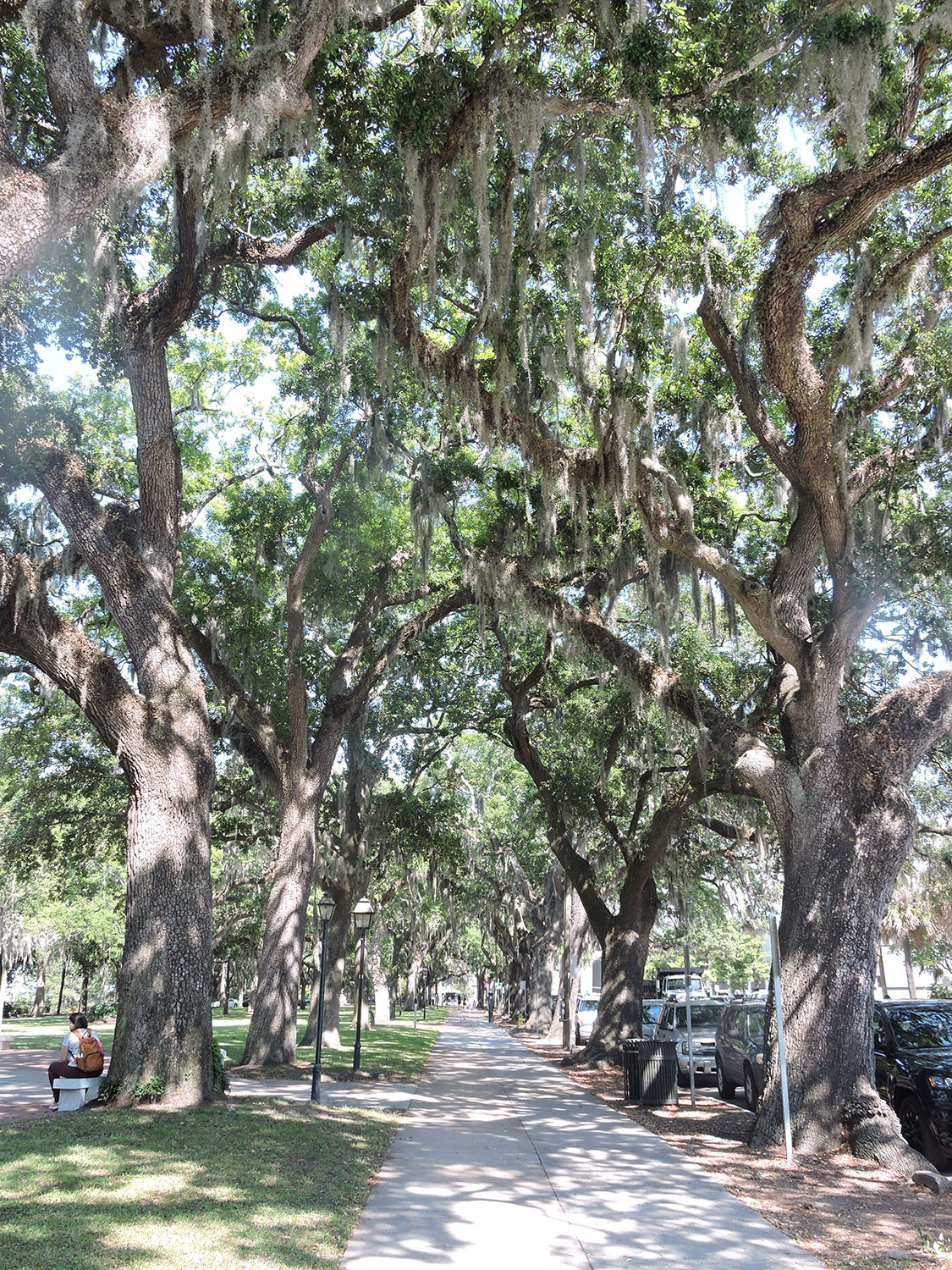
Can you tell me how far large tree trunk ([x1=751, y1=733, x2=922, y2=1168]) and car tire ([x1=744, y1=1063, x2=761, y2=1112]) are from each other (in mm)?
3549

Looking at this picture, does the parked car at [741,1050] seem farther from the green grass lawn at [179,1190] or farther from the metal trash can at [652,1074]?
the green grass lawn at [179,1190]

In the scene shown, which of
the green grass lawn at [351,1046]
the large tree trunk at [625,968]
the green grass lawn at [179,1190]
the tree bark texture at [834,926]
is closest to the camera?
the green grass lawn at [179,1190]

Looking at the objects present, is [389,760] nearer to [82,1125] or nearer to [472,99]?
[82,1125]

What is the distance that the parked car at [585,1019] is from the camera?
26.2 meters

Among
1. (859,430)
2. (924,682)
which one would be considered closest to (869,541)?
(859,430)

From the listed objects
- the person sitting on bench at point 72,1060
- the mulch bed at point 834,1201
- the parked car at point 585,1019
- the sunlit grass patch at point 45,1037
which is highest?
the person sitting on bench at point 72,1060

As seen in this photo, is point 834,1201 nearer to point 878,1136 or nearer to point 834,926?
point 878,1136

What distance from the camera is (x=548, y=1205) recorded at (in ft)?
21.0

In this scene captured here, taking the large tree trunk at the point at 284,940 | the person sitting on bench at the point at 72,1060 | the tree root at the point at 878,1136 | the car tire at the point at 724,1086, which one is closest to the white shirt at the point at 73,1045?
the person sitting on bench at the point at 72,1060

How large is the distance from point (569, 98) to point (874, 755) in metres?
7.21

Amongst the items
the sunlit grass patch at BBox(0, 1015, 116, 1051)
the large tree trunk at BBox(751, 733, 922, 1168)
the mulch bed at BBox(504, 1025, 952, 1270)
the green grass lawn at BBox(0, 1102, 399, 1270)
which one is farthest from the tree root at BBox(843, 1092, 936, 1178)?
the sunlit grass patch at BBox(0, 1015, 116, 1051)

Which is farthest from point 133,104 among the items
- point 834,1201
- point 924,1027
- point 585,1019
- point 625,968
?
point 585,1019

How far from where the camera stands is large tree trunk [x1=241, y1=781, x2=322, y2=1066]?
14094mm

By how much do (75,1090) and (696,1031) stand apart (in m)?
11.2
